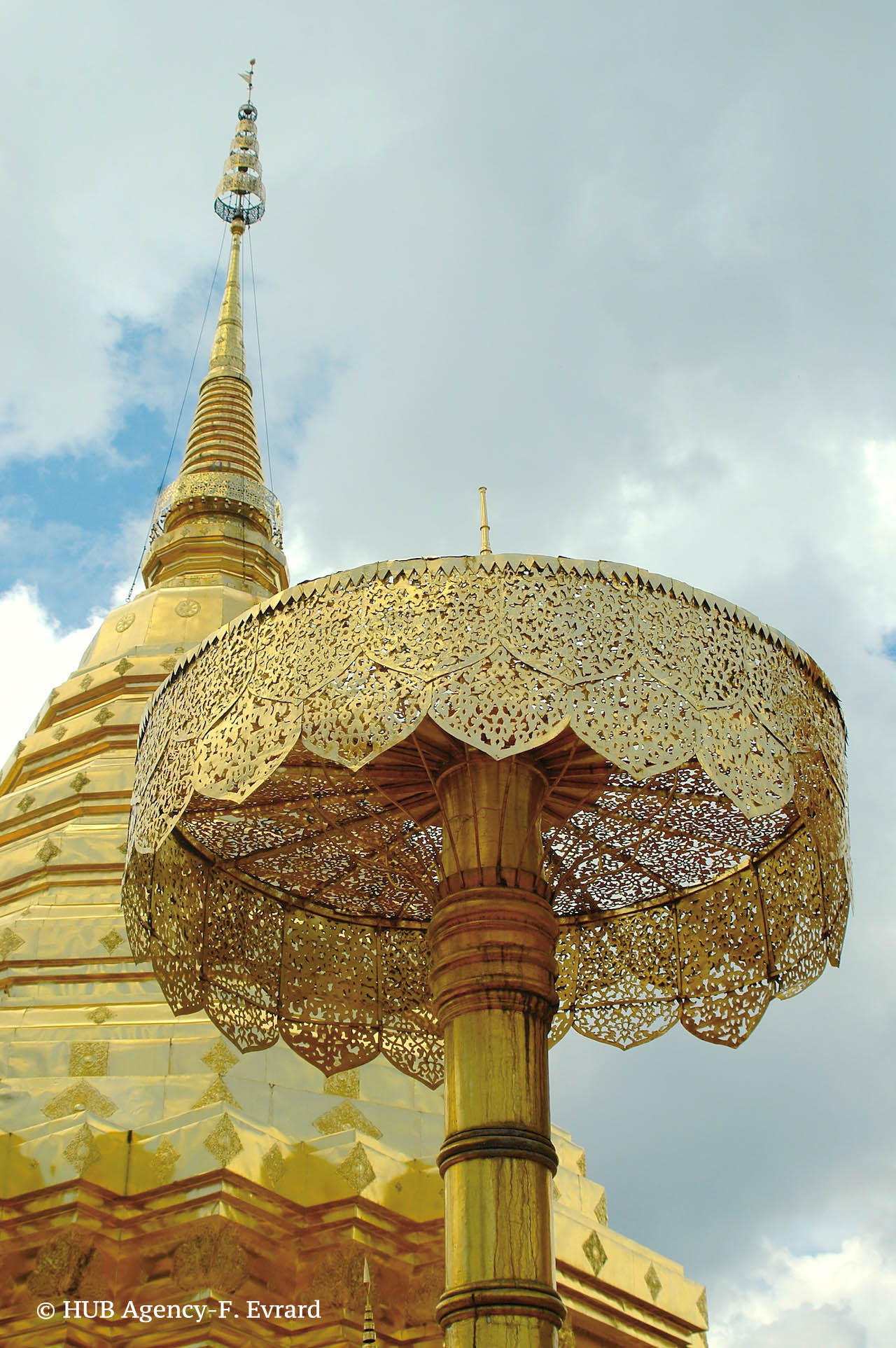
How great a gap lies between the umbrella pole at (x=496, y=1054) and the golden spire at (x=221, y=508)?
1302 centimetres

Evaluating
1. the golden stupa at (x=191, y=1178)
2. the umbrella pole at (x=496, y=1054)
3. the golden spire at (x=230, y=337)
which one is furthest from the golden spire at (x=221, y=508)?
the umbrella pole at (x=496, y=1054)

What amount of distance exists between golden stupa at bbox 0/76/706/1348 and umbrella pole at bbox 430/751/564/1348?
2.59m

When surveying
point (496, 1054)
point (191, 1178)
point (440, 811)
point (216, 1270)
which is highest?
point (440, 811)

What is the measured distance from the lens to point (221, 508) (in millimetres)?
→ 22547

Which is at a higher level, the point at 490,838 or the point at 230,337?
the point at 230,337

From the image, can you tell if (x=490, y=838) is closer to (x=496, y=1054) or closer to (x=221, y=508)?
(x=496, y=1054)

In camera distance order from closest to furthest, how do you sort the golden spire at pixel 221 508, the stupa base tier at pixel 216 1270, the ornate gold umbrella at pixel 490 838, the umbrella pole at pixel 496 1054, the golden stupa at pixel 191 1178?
the umbrella pole at pixel 496 1054 → the ornate gold umbrella at pixel 490 838 → the stupa base tier at pixel 216 1270 → the golden stupa at pixel 191 1178 → the golden spire at pixel 221 508

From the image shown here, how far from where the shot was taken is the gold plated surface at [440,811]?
294 inches

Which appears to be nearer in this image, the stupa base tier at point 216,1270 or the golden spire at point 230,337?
the stupa base tier at point 216,1270

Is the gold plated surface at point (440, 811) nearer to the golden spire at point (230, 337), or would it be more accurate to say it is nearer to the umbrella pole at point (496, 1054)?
the umbrella pole at point (496, 1054)

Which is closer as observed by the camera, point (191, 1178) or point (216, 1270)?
point (216, 1270)

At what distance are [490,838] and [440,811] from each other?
535mm

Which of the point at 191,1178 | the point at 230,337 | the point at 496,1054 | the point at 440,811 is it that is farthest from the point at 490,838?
the point at 230,337

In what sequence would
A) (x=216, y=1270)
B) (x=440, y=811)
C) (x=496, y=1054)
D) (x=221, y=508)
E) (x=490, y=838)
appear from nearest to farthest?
1. (x=496, y=1054)
2. (x=490, y=838)
3. (x=440, y=811)
4. (x=216, y=1270)
5. (x=221, y=508)
